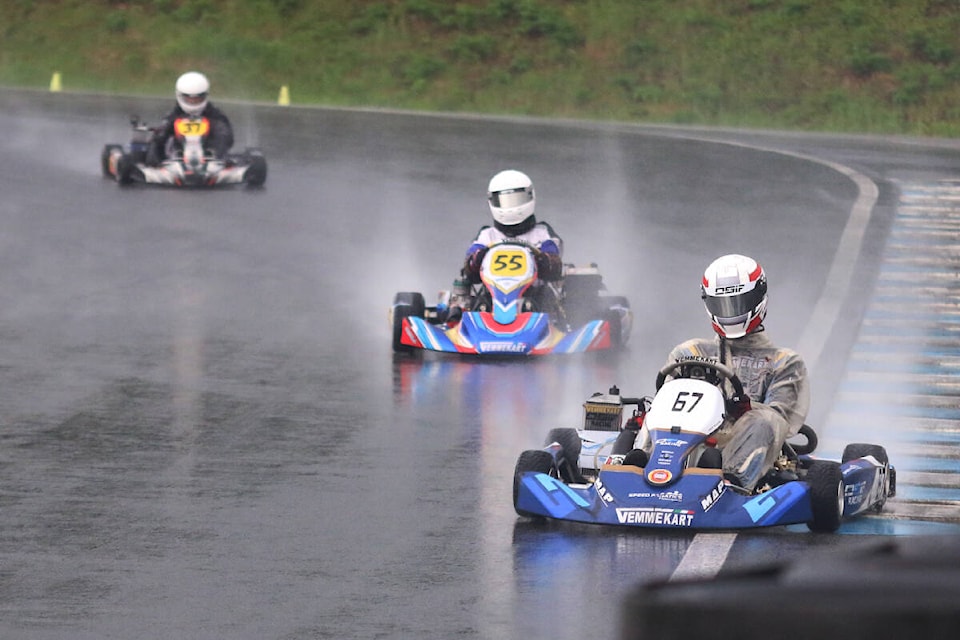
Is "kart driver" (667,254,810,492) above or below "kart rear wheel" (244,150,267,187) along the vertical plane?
below

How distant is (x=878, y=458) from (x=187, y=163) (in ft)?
51.6

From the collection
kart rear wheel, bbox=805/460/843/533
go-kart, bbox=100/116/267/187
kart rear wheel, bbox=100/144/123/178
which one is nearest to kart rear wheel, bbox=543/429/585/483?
kart rear wheel, bbox=805/460/843/533

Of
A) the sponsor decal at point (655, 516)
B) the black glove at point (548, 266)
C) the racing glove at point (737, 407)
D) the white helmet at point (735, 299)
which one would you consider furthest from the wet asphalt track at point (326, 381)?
the white helmet at point (735, 299)

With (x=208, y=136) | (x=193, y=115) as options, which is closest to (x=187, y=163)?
(x=208, y=136)

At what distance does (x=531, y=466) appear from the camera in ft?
29.6

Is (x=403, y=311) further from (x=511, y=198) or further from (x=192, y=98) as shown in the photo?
(x=192, y=98)

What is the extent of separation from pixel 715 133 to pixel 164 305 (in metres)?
18.8

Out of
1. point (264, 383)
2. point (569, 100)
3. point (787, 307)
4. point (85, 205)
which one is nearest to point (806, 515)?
point (264, 383)

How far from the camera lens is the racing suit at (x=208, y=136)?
23.6 metres

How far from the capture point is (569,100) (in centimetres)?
4122

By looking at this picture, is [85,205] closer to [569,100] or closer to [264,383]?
[264,383]

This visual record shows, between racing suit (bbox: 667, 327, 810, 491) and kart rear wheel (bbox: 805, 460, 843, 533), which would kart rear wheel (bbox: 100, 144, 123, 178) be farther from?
kart rear wheel (bbox: 805, 460, 843, 533)

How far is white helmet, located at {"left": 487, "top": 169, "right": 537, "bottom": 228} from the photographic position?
15383 millimetres

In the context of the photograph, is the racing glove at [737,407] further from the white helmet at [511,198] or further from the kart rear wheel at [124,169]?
the kart rear wheel at [124,169]
